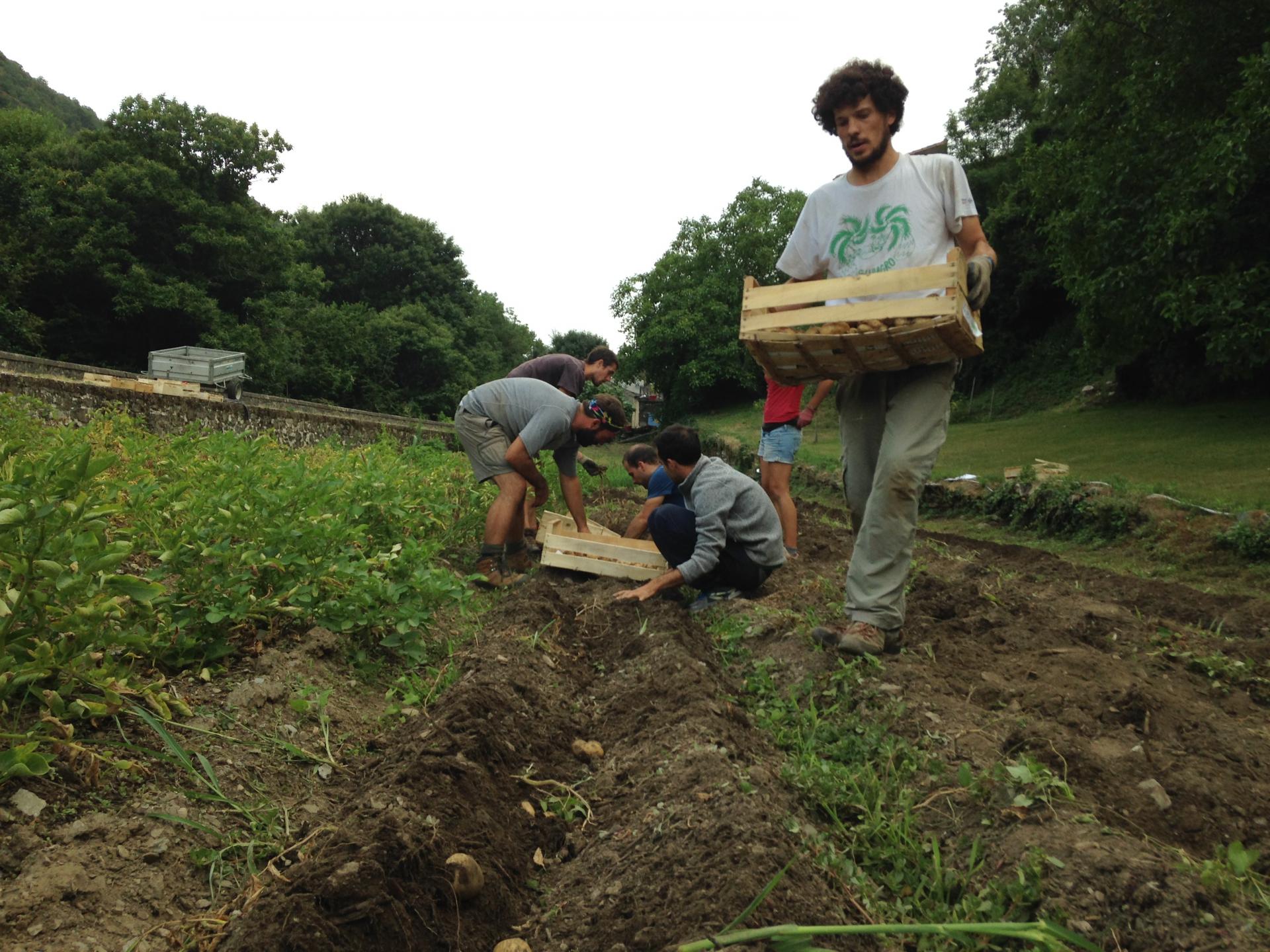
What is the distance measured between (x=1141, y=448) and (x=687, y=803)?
1285cm

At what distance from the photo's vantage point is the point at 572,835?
2213mm

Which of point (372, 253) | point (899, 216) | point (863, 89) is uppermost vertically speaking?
point (372, 253)

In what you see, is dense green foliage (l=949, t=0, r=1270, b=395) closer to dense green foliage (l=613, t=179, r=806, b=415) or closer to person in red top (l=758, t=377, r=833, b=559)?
person in red top (l=758, t=377, r=833, b=559)

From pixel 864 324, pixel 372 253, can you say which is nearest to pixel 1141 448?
pixel 864 324

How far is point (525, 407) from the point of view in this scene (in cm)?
540

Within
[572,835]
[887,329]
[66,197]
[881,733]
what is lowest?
[572,835]

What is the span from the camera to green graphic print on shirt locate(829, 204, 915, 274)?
3.12m

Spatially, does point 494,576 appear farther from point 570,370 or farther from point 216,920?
point 216,920

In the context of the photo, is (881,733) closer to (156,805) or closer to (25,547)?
(156,805)

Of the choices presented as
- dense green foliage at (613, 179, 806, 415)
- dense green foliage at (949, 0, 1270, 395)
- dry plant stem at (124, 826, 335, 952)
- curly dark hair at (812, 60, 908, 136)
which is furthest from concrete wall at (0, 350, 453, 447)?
dense green foliage at (613, 179, 806, 415)

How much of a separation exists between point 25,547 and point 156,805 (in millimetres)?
676

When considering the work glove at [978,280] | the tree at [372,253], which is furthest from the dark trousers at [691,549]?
the tree at [372,253]

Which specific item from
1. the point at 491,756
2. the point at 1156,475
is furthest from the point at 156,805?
the point at 1156,475

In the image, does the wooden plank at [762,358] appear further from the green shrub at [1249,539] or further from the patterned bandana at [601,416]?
the green shrub at [1249,539]
